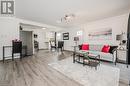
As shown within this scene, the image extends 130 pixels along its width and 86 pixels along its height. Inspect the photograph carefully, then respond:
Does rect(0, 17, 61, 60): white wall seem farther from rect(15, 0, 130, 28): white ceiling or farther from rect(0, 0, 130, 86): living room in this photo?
rect(15, 0, 130, 28): white ceiling

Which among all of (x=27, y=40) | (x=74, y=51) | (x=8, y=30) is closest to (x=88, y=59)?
(x=74, y=51)

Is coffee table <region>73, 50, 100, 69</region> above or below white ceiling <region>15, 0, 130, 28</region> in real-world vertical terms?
below

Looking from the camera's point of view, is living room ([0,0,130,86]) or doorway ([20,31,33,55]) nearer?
living room ([0,0,130,86])

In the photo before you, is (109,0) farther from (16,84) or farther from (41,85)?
(16,84)

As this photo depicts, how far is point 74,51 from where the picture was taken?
4977 millimetres

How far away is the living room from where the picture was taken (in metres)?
2.65

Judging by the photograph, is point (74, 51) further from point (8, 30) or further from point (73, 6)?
point (8, 30)

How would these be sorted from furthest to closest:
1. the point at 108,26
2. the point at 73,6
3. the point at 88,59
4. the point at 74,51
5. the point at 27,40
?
the point at 27,40
the point at 108,26
the point at 74,51
the point at 88,59
the point at 73,6

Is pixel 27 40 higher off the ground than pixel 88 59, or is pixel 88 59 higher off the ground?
pixel 27 40

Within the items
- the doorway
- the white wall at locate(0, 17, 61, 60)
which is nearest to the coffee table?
the doorway

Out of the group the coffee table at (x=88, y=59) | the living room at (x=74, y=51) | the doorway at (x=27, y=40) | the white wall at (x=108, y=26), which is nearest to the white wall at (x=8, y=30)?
the living room at (x=74, y=51)

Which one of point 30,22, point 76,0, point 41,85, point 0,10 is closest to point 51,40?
point 30,22

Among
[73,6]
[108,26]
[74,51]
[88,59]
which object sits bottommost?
[88,59]

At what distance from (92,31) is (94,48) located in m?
1.42
